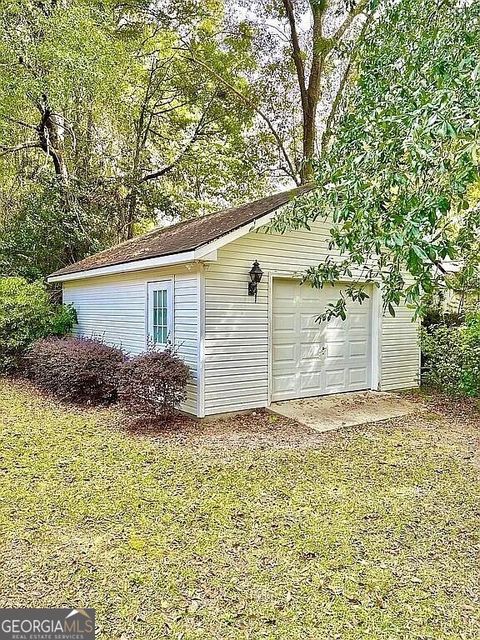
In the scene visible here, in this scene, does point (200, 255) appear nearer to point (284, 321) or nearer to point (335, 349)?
point (284, 321)

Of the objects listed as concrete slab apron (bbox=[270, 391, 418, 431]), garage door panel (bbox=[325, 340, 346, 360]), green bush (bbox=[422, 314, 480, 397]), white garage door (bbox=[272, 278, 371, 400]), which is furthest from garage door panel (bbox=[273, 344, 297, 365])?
green bush (bbox=[422, 314, 480, 397])

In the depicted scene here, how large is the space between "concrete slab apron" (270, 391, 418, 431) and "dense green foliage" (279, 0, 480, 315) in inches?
113

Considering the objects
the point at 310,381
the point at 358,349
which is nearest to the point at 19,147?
the point at 310,381

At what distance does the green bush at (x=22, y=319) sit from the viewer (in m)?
11.0

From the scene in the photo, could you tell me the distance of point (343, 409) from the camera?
8.06 m

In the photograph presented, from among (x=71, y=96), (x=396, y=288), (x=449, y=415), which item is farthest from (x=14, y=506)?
(x=71, y=96)

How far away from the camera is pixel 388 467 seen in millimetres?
5359

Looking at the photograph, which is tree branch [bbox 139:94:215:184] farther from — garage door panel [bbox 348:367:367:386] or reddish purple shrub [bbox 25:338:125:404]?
garage door panel [bbox 348:367:367:386]

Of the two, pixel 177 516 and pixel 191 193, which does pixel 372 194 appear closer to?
pixel 177 516

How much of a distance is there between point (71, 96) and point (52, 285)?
18.0ft

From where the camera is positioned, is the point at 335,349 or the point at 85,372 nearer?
the point at 85,372

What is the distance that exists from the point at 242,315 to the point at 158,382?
171 centimetres

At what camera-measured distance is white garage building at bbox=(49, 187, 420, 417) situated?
7.10 m

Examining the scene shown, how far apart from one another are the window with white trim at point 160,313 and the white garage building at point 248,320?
0.06 ft
